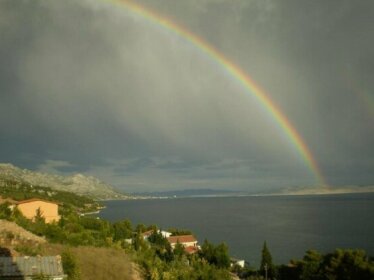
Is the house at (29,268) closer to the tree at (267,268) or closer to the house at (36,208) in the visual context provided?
the tree at (267,268)

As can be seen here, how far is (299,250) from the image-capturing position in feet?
258

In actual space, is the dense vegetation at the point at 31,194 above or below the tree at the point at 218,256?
above

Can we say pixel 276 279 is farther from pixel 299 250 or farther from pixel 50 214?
pixel 299 250

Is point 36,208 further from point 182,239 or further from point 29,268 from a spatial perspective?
point 29,268

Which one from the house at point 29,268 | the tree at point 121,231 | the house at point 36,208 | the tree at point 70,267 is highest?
the house at point 36,208

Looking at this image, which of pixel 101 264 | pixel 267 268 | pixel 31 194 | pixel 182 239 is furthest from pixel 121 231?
pixel 31 194

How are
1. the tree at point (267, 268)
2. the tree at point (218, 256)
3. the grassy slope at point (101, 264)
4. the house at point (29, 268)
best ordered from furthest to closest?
the tree at point (218, 256), the tree at point (267, 268), the grassy slope at point (101, 264), the house at point (29, 268)

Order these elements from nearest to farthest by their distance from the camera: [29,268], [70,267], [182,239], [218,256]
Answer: [29,268]
[70,267]
[218,256]
[182,239]

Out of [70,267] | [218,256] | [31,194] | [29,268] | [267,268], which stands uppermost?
[31,194]

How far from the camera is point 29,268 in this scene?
17344 millimetres

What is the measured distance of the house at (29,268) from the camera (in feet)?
55.2

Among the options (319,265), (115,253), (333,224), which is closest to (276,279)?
(319,265)

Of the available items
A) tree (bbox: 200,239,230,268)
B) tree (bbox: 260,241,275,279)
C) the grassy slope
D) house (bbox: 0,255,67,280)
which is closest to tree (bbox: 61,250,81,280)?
the grassy slope

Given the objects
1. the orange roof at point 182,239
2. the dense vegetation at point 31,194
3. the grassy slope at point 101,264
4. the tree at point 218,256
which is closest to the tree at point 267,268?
the tree at point 218,256
